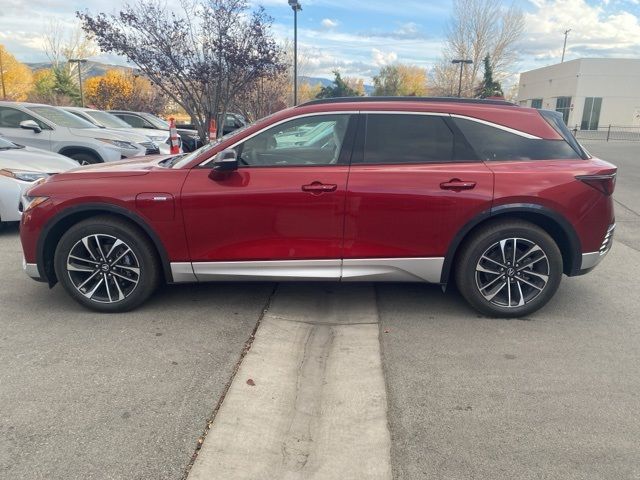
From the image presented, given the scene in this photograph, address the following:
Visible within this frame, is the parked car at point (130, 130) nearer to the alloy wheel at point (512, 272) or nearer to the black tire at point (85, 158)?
the black tire at point (85, 158)

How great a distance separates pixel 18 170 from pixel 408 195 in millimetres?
5387

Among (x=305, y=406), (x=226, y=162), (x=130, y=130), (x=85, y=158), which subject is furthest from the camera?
(x=130, y=130)

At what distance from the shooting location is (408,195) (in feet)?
12.4

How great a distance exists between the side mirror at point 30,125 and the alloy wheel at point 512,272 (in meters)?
9.00

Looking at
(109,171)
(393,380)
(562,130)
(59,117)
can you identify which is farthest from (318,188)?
(59,117)

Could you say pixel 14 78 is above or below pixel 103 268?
above

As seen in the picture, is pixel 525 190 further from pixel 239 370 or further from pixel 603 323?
pixel 239 370

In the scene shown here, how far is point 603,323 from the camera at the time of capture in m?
3.98

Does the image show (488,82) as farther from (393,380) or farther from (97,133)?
(393,380)

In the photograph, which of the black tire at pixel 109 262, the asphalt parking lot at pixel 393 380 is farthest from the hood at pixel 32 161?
the black tire at pixel 109 262

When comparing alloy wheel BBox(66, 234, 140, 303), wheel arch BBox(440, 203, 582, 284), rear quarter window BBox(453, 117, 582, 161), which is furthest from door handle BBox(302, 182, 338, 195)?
alloy wheel BBox(66, 234, 140, 303)

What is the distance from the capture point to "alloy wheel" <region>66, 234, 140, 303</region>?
3.98m

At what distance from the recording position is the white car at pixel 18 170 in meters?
6.23

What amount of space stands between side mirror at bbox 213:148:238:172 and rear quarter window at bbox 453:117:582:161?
5.97ft
